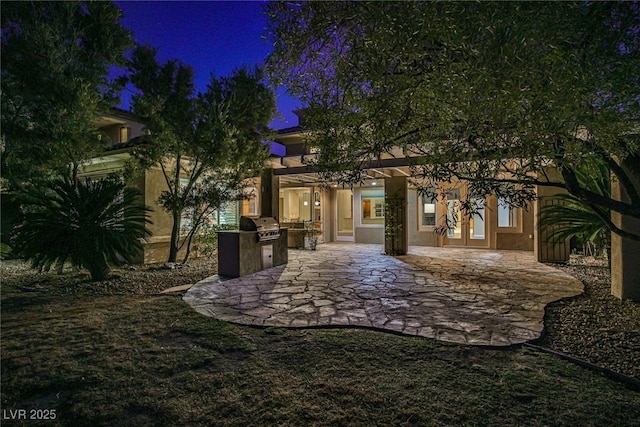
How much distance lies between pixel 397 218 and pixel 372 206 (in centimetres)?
422

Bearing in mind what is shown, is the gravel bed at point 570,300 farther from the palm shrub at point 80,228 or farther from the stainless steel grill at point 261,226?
the stainless steel grill at point 261,226

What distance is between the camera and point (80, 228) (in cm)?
649

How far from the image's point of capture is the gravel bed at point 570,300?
3438 mm

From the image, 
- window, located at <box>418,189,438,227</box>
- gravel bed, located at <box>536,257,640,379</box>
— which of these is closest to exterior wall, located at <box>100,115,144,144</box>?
window, located at <box>418,189,438,227</box>

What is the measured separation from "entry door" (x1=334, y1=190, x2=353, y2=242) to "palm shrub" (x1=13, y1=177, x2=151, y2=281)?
428 inches

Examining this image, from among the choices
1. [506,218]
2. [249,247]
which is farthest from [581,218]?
[249,247]

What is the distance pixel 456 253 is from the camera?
11867mm

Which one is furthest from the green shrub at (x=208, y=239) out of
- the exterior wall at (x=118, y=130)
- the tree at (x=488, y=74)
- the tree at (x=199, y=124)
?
the tree at (x=488, y=74)

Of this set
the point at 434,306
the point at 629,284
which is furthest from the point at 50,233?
the point at 629,284

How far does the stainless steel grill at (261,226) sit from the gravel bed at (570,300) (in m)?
1.52

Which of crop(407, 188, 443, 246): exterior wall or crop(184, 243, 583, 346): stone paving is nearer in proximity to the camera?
crop(184, 243, 583, 346): stone paving

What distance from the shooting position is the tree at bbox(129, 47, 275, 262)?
7879 millimetres

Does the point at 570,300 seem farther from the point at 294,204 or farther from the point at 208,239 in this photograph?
the point at 294,204

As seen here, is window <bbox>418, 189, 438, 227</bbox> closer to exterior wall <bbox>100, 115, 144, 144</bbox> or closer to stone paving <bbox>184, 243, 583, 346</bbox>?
stone paving <bbox>184, 243, 583, 346</bbox>
